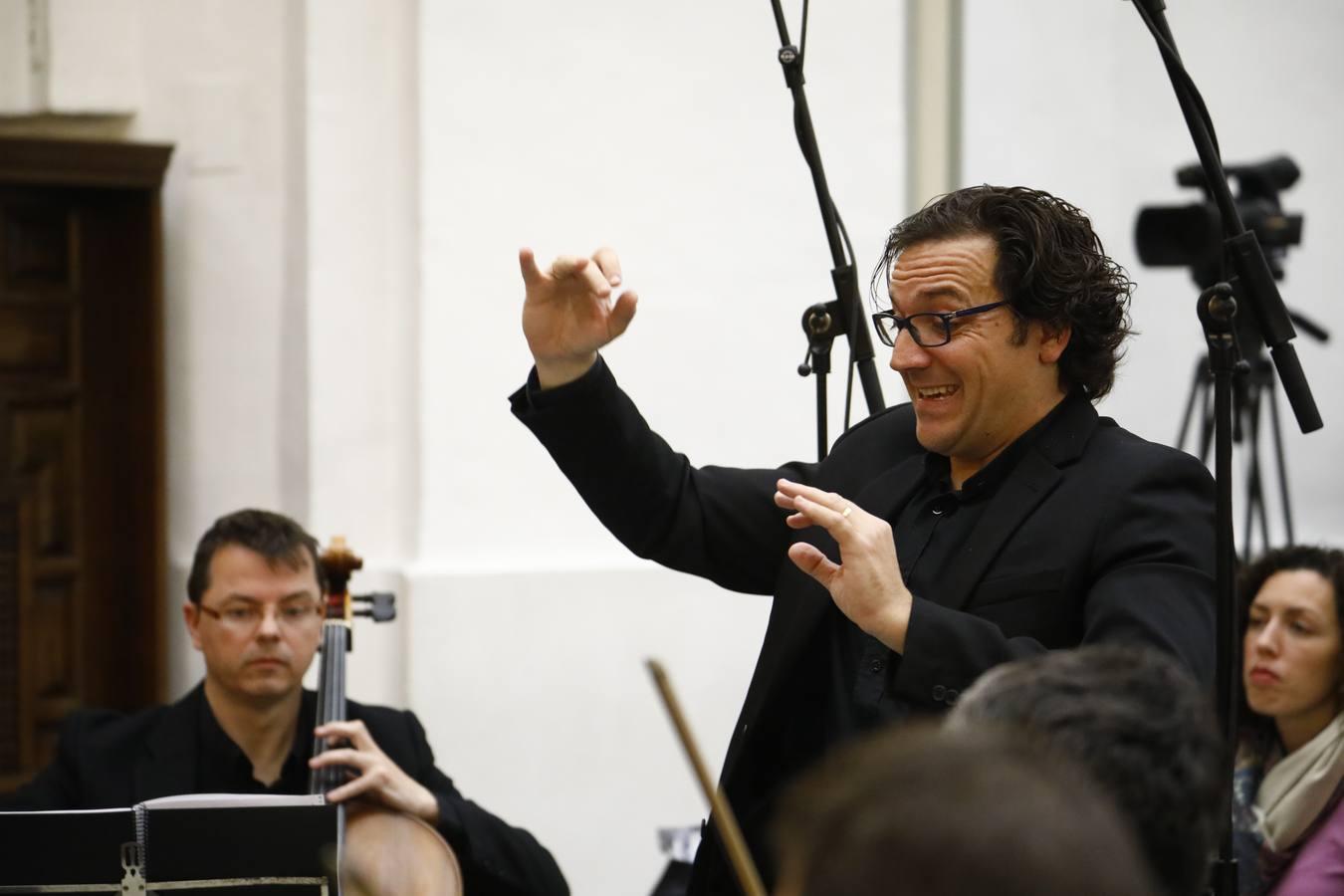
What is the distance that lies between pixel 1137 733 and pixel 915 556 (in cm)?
92

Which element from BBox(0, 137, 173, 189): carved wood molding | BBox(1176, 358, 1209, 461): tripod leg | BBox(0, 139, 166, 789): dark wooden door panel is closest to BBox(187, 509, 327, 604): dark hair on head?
BBox(0, 139, 166, 789): dark wooden door panel

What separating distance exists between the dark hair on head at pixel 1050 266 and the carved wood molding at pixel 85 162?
2.61 meters

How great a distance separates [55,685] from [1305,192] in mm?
3735

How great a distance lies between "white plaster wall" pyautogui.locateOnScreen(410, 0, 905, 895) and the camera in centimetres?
402

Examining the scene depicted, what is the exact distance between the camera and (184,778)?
9.47 ft

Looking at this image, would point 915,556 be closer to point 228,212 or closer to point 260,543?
point 260,543

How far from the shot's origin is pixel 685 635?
4.16 m

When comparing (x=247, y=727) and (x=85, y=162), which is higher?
(x=85, y=162)

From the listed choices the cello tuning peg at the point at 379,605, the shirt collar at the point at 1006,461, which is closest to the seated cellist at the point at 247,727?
the cello tuning peg at the point at 379,605

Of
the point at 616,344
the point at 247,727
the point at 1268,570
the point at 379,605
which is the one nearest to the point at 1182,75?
the point at 1268,570

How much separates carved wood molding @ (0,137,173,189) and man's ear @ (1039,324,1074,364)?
2.77m

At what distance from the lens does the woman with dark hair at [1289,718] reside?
2971 millimetres

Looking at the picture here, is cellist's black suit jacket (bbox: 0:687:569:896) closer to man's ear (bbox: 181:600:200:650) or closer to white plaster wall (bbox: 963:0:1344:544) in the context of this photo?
man's ear (bbox: 181:600:200:650)

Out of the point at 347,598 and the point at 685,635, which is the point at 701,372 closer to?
the point at 685,635
